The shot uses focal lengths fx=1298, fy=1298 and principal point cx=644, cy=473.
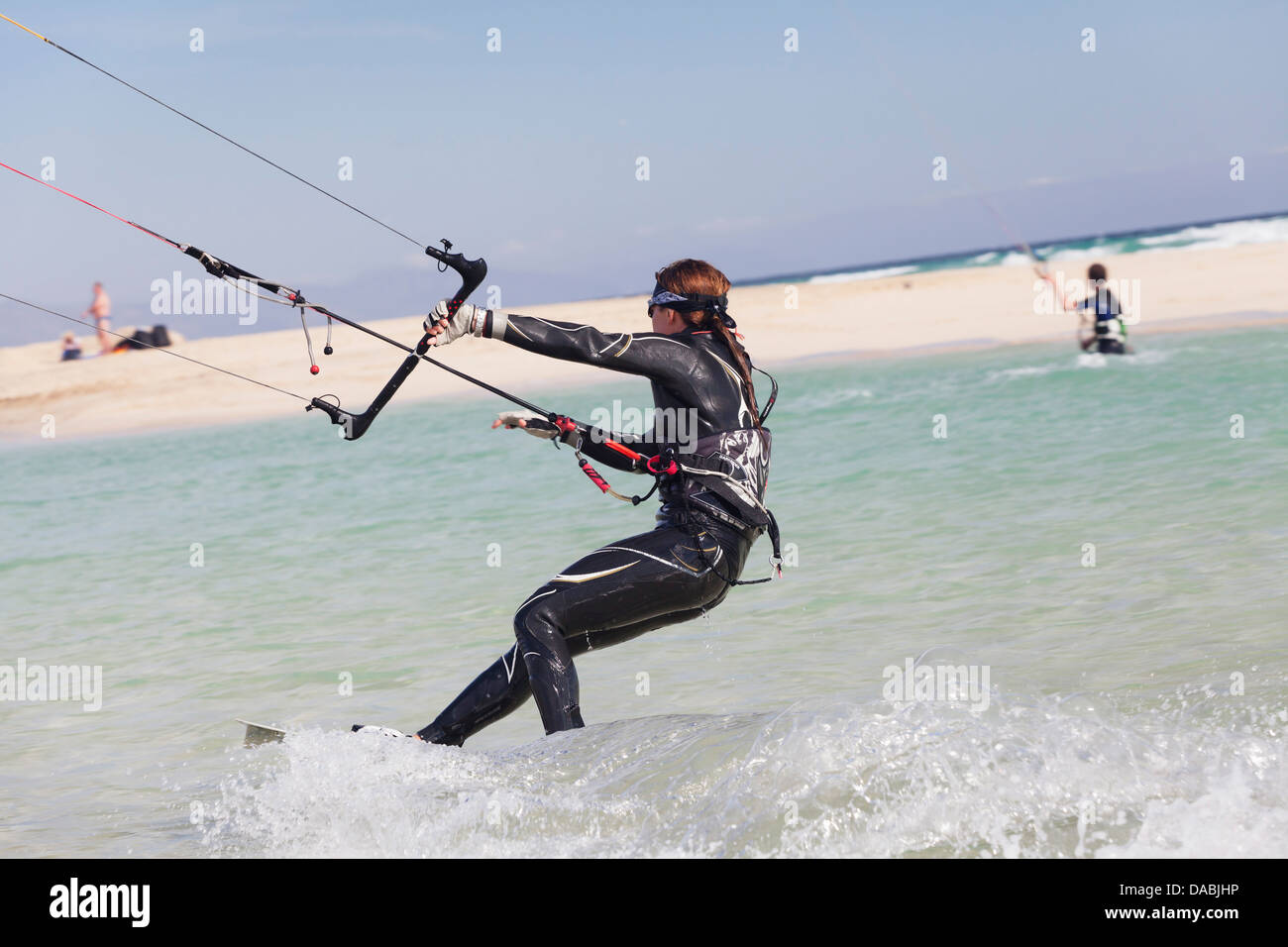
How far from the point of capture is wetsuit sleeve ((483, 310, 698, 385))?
4.40 metres

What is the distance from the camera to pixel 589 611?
14.9ft

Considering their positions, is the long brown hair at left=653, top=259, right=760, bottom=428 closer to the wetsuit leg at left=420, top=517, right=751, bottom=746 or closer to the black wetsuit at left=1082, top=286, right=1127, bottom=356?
the wetsuit leg at left=420, top=517, right=751, bottom=746

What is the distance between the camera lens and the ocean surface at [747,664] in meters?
4.00

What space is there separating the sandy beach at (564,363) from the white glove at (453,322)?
21.0 meters

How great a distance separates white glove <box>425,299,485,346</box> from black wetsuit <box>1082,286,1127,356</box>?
637 inches

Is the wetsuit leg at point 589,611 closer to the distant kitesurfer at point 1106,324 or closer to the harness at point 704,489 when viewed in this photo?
the harness at point 704,489

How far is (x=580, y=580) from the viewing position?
455 cm

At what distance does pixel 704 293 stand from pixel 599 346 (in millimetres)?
560

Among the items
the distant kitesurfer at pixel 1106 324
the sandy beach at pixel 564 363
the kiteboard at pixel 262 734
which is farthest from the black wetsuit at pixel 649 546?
the sandy beach at pixel 564 363
